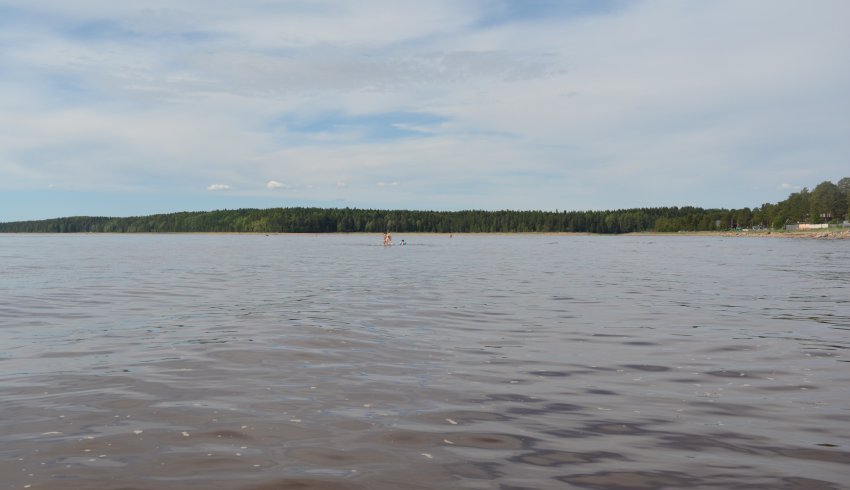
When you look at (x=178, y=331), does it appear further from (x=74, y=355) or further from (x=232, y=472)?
(x=232, y=472)

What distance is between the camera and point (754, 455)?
312 inches

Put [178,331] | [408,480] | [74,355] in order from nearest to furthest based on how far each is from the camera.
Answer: [408,480], [74,355], [178,331]

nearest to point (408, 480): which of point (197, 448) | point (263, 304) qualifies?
point (197, 448)

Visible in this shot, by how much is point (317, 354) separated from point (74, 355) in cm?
538

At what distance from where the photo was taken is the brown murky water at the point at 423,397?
741 cm

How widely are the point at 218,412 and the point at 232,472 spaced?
2.49m

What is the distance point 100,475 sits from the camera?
719 centimetres

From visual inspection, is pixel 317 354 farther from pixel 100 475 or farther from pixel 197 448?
pixel 100 475

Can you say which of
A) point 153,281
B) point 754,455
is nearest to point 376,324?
point 754,455

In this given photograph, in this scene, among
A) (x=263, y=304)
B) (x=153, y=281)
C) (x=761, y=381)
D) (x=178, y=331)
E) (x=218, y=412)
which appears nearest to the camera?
(x=218, y=412)

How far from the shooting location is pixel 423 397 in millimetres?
10578

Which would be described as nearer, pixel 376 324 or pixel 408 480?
pixel 408 480

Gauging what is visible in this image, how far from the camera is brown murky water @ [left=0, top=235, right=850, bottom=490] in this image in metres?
7.41

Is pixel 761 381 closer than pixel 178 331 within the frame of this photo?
Yes
